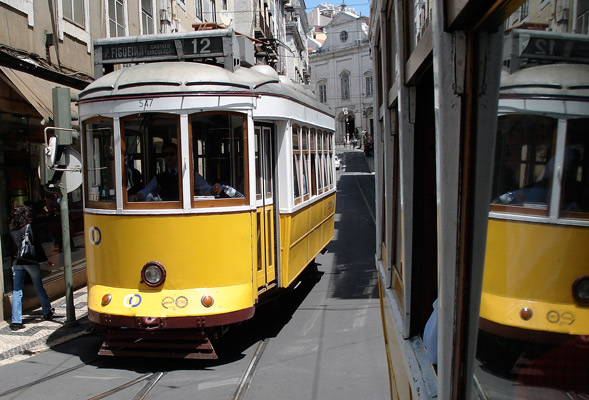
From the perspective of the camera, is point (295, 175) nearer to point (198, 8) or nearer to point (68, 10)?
point (68, 10)

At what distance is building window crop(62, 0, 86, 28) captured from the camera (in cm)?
1048

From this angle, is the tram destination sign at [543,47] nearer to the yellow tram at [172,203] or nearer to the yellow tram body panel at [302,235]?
the yellow tram at [172,203]

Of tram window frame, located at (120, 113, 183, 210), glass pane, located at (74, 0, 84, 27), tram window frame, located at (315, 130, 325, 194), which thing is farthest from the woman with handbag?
glass pane, located at (74, 0, 84, 27)

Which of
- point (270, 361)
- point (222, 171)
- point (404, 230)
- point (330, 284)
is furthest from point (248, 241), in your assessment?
point (330, 284)

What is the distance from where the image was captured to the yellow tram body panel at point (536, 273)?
96cm

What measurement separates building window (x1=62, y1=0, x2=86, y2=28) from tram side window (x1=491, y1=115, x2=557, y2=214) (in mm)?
10881

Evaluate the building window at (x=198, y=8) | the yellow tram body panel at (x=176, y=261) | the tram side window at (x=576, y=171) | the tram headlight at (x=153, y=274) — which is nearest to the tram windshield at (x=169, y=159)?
the yellow tram body panel at (x=176, y=261)

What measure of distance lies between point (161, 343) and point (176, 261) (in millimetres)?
953

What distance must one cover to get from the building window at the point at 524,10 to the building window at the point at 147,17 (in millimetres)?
14848

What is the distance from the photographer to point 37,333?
743 centimetres

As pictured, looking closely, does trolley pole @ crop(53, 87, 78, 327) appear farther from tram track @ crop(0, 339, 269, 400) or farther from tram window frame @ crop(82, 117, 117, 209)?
tram track @ crop(0, 339, 269, 400)

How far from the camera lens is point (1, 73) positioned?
8.28 m

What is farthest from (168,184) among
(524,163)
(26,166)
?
(524,163)

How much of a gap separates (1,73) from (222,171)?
4.42 metres
